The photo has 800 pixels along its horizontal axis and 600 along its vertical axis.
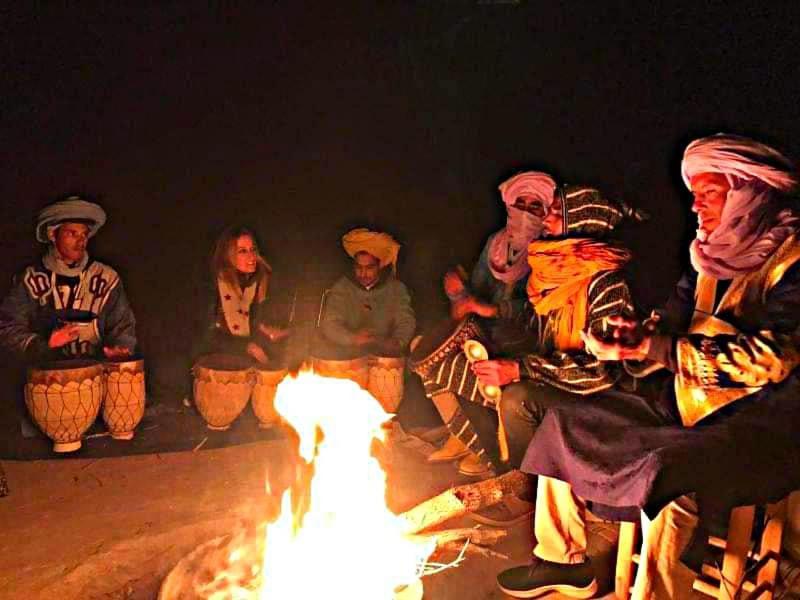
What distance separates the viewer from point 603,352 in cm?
328

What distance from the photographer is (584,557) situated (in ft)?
11.7

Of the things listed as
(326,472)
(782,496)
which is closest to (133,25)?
(326,472)

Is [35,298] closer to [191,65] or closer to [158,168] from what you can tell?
[158,168]

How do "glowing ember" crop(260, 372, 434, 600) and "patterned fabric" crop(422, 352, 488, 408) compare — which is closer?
"glowing ember" crop(260, 372, 434, 600)

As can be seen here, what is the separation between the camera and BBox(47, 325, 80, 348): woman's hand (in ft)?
17.2

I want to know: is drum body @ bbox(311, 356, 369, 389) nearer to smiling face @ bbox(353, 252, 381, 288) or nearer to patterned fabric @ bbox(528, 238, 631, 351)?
smiling face @ bbox(353, 252, 381, 288)

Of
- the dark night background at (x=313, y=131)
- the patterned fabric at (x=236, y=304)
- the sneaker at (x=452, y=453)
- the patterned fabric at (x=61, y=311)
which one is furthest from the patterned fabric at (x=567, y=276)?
the patterned fabric at (x=61, y=311)

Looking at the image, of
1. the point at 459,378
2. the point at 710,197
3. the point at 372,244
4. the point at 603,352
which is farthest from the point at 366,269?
the point at 710,197

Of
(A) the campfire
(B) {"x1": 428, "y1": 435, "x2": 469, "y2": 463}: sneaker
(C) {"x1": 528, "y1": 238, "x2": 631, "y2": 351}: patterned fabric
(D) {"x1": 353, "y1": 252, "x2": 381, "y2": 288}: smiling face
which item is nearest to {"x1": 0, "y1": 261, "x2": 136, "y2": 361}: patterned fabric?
(D) {"x1": 353, "y1": 252, "x2": 381, "y2": 288}: smiling face

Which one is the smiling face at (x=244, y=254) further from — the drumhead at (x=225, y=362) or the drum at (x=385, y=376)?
the drum at (x=385, y=376)

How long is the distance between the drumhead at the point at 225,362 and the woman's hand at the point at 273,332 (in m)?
0.28

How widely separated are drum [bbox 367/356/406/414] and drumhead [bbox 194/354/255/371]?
3.34 feet

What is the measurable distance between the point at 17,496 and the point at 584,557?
11.7 ft

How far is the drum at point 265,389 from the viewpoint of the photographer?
579 cm
